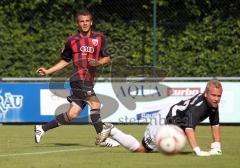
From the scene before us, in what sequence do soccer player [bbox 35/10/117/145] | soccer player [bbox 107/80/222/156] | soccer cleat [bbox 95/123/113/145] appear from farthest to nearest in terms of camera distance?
soccer player [bbox 35/10/117/145] < soccer cleat [bbox 95/123/113/145] < soccer player [bbox 107/80/222/156]

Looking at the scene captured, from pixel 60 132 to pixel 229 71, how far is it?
556 centimetres

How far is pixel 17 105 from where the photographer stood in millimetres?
19062

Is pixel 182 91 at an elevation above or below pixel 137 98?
above

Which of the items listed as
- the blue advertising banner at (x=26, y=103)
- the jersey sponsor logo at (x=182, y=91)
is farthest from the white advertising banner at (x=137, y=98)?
the blue advertising banner at (x=26, y=103)

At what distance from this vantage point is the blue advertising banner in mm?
18891

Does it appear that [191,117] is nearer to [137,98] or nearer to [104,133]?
[104,133]

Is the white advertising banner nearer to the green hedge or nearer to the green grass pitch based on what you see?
the green hedge

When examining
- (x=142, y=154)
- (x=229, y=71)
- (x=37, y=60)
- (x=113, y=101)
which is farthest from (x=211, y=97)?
(x=37, y=60)

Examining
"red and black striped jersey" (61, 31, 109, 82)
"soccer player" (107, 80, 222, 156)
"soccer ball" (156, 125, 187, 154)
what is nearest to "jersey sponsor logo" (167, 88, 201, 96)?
"red and black striped jersey" (61, 31, 109, 82)

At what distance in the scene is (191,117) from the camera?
10.1 metres

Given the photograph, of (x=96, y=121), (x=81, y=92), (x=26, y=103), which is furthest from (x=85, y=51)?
(x=26, y=103)

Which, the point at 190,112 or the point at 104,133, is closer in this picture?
the point at 190,112

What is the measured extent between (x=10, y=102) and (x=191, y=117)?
9.66 meters

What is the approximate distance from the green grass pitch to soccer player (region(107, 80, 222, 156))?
17cm
